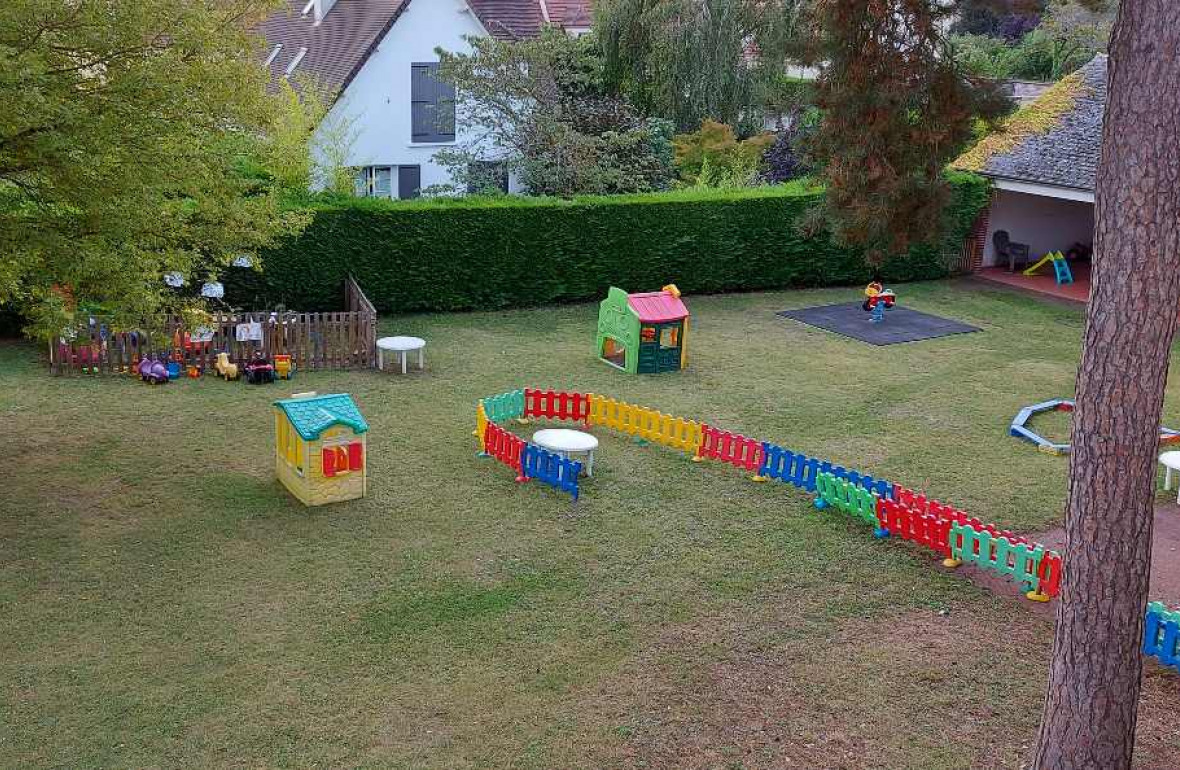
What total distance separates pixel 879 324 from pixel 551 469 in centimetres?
1111

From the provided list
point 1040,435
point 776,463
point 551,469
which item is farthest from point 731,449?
point 1040,435

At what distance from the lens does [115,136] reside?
10.8m

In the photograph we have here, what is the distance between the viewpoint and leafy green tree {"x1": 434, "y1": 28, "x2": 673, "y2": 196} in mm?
24594

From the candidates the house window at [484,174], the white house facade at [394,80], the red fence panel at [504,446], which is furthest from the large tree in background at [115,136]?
the white house facade at [394,80]

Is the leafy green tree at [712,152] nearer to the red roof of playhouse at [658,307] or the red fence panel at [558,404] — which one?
the red roof of playhouse at [658,307]

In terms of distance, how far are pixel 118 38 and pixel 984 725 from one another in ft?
31.4

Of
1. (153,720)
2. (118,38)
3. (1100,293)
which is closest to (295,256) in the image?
(118,38)

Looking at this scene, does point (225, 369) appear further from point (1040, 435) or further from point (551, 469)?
point (1040, 435)

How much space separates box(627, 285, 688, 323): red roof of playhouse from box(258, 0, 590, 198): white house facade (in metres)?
10.8

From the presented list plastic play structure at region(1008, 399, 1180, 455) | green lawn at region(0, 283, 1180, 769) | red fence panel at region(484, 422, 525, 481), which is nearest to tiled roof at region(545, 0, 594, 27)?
green lawn at region(0, 283, 1180, 769)

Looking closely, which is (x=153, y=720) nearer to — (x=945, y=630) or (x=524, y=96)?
(x=945, y=630)

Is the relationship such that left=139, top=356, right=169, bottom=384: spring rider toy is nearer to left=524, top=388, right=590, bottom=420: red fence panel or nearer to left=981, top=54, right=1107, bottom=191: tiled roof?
left=524, top=388, right=590, bottom=420: red fence panel

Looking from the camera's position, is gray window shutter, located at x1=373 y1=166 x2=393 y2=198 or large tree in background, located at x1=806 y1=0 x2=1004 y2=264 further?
gray window shutter, located at x1=373 y1=166 x2=393 y2=198

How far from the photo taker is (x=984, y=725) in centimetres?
890
